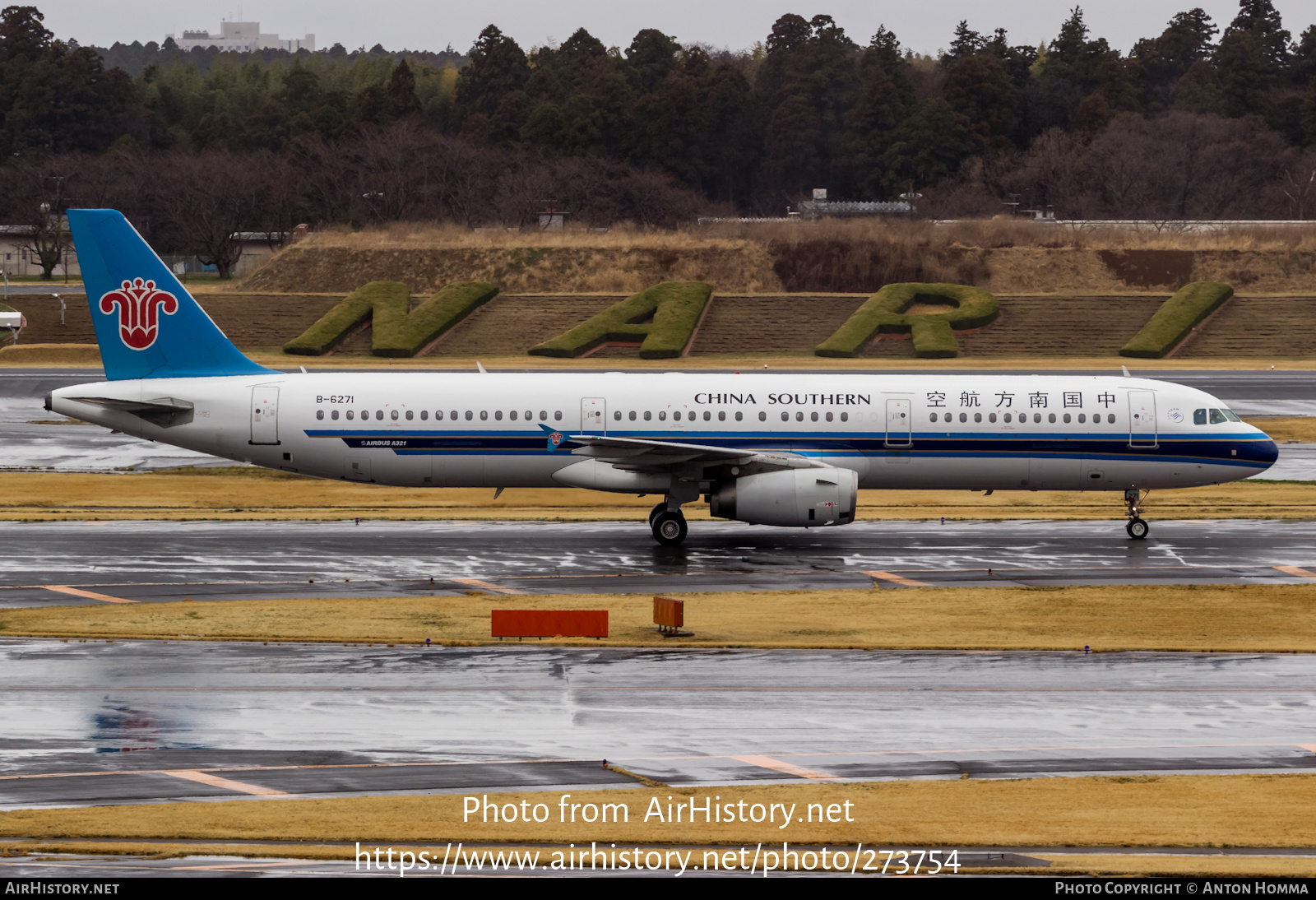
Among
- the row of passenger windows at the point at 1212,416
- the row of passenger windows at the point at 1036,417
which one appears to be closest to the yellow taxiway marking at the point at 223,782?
the row of passenger windows at the point at 1036,417

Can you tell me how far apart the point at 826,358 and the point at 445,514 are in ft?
177

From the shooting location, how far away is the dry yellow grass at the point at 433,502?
43.5m

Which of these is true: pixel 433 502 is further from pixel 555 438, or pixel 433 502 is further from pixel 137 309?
pixel 137 309

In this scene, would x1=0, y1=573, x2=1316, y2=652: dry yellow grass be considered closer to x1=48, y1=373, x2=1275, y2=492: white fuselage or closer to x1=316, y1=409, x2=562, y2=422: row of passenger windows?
x1=48, y1=373, x2=1275, y2=492: white fuselage

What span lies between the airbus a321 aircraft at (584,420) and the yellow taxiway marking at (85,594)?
7379 mm

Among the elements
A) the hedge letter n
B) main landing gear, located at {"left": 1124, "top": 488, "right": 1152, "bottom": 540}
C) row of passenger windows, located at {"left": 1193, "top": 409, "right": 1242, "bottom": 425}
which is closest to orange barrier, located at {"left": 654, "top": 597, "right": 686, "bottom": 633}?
main landing gear, located at {"left": 1124, "top": 488, "right": 1152, "bottom": 540}

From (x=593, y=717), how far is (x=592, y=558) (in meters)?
13.9

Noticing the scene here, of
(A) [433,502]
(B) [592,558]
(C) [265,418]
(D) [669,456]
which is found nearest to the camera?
(B) [592,558]

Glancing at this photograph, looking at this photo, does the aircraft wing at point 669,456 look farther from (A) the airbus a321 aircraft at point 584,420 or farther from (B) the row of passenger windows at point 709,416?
(B) the row of passenger windows at point 709,416

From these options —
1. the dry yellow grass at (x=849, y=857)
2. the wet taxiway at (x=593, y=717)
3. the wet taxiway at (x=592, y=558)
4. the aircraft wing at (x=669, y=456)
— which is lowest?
the wet taxiway at (x=593, y=717)

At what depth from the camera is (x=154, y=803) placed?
60.0 ft

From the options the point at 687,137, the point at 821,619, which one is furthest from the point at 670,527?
the point at 687,137

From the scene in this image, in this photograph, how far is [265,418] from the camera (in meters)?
38.7

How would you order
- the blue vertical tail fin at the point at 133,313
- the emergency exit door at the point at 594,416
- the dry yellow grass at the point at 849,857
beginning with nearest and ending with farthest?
the dry yellow grass at the point at 849,857 < the emergency exit door at the point at 594,416 < the blue vertical tail fin at the point at 133,313
